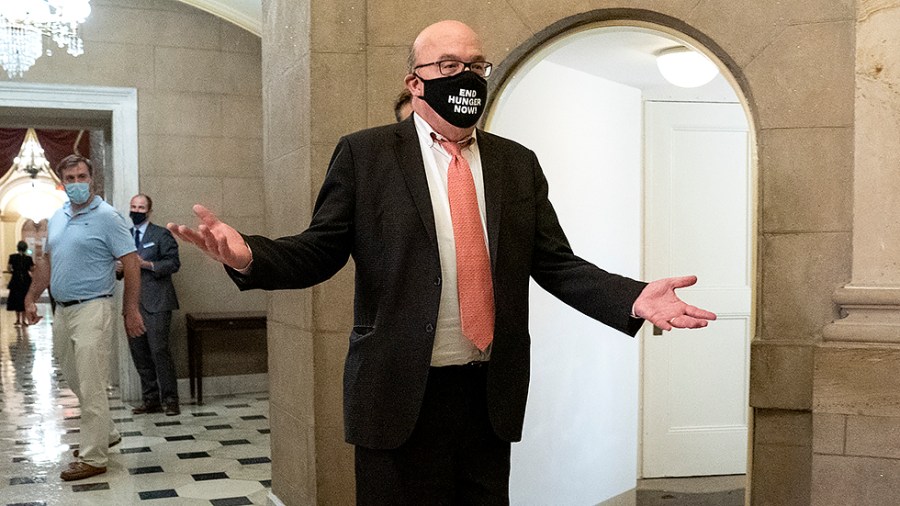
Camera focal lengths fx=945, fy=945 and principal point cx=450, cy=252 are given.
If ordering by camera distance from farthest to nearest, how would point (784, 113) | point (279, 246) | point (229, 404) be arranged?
point (229, 404) → point (784, 113) → point (279, 246)

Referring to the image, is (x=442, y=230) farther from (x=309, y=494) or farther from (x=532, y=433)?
(x=532, y=433)

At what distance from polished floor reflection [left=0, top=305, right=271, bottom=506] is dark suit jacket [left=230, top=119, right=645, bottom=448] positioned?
307 cm

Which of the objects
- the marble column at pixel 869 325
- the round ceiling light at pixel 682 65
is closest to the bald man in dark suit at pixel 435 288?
the marble column at pixel 869 325

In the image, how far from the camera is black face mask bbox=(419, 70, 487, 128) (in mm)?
2092

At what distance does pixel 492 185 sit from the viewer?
2139mm

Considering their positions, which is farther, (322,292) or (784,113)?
(322,292)

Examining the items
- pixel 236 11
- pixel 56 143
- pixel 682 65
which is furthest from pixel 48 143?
pixel 682 65

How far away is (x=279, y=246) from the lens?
1971 millimetres

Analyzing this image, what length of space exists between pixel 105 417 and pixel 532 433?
8.06 feet

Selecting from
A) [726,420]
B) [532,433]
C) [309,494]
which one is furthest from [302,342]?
[726,420]

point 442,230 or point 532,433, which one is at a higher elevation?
point 442,230

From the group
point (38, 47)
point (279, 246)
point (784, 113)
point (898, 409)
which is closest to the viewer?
point (279, 246)

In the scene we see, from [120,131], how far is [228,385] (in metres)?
2.39

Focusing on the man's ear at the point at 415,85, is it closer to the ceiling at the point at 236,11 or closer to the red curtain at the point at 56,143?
the ceiling at the point at 236,11
